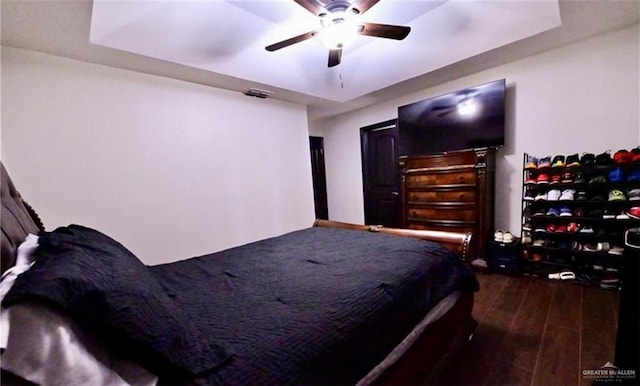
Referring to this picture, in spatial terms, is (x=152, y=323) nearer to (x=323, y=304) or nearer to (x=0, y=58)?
(x=323, y=304)

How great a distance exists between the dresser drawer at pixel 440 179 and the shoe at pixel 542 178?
57 cm

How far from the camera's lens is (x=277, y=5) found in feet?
7.02

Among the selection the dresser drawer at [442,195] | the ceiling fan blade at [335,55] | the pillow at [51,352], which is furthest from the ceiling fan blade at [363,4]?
the dresser drawer at [442,195]

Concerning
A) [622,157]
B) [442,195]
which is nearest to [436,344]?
[442,195]

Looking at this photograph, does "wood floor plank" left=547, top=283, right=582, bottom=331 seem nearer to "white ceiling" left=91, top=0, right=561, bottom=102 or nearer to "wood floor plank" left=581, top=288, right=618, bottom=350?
"wood floor plank" left=581, top=288, right=618, bottom=350

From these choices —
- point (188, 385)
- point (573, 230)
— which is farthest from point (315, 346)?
point (573, 230)

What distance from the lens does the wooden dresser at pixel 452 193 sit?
2951mm

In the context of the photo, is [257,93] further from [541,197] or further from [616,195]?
[616,195]

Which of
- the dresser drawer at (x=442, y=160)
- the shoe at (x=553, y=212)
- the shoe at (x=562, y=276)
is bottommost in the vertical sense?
the shoe at (x=562, y=276)

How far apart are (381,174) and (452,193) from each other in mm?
1447

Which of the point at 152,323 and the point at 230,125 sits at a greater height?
the point at 230,125

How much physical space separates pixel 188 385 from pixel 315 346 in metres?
0.38

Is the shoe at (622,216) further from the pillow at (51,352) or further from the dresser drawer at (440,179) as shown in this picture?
the pillow at (51,352)

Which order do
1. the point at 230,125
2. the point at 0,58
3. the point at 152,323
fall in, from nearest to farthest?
the point at 152,323, the point at 0,58, the point at 230,125
